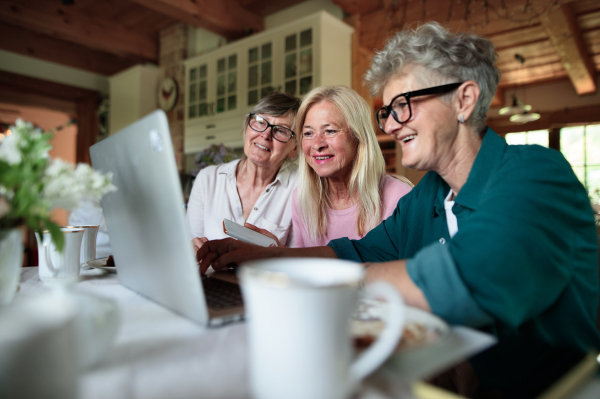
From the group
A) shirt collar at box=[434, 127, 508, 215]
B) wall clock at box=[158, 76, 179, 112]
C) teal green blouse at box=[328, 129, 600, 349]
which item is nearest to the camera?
teal green blouse at box=[328, 129, 600, 349]

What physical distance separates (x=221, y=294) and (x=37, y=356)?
390 mm

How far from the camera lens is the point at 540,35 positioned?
4.72 m

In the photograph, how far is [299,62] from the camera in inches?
139

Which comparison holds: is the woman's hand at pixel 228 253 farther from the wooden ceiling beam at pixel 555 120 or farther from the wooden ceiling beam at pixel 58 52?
the wooden ceiling beam at pixel 555 120

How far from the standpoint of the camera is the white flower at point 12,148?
20.2 inches

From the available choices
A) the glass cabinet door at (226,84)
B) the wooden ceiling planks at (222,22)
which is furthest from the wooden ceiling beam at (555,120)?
the glass cabinet door at (226,84)

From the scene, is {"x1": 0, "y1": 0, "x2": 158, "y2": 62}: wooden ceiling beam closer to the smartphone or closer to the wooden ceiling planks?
the wooden ceiling planks

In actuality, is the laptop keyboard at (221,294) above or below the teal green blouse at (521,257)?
below

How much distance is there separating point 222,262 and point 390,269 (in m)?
0.47

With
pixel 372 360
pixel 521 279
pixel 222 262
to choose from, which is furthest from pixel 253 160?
pixel 372 360

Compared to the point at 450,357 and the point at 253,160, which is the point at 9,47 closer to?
the point at 253,160

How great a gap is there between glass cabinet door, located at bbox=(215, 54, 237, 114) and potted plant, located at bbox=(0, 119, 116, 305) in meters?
3.72

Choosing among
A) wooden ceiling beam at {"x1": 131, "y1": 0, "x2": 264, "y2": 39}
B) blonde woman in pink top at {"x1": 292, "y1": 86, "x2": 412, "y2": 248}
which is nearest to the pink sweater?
blonde woman in pink top at {"x1": 292, "y1": 86, "x2": 412, "y2": 248}

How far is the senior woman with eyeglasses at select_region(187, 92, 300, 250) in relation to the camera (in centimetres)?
196
